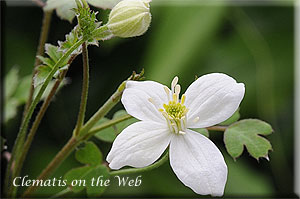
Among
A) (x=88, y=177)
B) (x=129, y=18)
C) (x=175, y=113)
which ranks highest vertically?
(x=129, y=18)

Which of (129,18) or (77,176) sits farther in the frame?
(77,176)

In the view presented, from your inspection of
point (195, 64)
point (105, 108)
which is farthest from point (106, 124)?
point (195, 64)

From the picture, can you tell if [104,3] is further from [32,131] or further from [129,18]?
[32,131]

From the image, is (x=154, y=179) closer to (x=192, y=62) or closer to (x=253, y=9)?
(x=192, y=62)

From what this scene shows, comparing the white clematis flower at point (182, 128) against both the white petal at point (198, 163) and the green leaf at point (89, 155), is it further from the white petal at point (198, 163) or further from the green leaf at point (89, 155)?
the green leaf at point (89, 155)

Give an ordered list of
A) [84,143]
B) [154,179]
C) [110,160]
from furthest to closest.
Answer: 1. [154,179]
2. [84,143]
3. [110,160]

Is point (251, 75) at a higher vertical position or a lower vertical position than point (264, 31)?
lower

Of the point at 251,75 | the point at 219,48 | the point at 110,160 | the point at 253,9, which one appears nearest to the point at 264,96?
the point at 251,75
